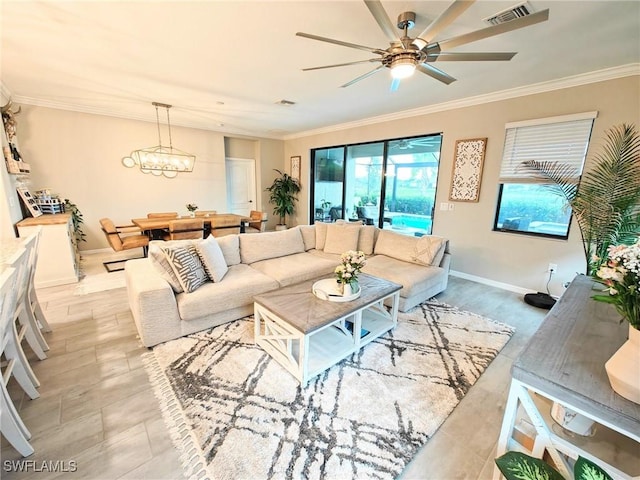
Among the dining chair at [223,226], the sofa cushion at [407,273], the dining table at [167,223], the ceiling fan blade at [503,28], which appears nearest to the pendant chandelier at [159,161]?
the dining table at [167,223]

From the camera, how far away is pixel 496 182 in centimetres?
383

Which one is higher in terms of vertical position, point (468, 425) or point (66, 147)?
point (66, 147)

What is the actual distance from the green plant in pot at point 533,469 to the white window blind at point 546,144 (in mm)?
3591

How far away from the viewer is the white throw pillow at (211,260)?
2742mm

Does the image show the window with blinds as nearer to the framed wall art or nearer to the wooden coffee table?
the framed wall art

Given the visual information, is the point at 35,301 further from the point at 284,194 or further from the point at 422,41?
the point at 284,194

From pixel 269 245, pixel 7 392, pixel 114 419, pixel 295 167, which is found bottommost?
pixel 114 419

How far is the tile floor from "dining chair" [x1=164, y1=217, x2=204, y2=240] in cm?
183

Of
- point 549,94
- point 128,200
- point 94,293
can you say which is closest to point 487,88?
point 549,94

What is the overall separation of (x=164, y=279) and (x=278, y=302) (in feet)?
3.68

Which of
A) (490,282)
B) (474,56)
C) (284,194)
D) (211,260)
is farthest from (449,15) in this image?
(284,194)

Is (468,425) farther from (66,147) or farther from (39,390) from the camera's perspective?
(66,147)

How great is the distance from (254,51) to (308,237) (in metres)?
2.45

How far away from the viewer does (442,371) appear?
2174mm
